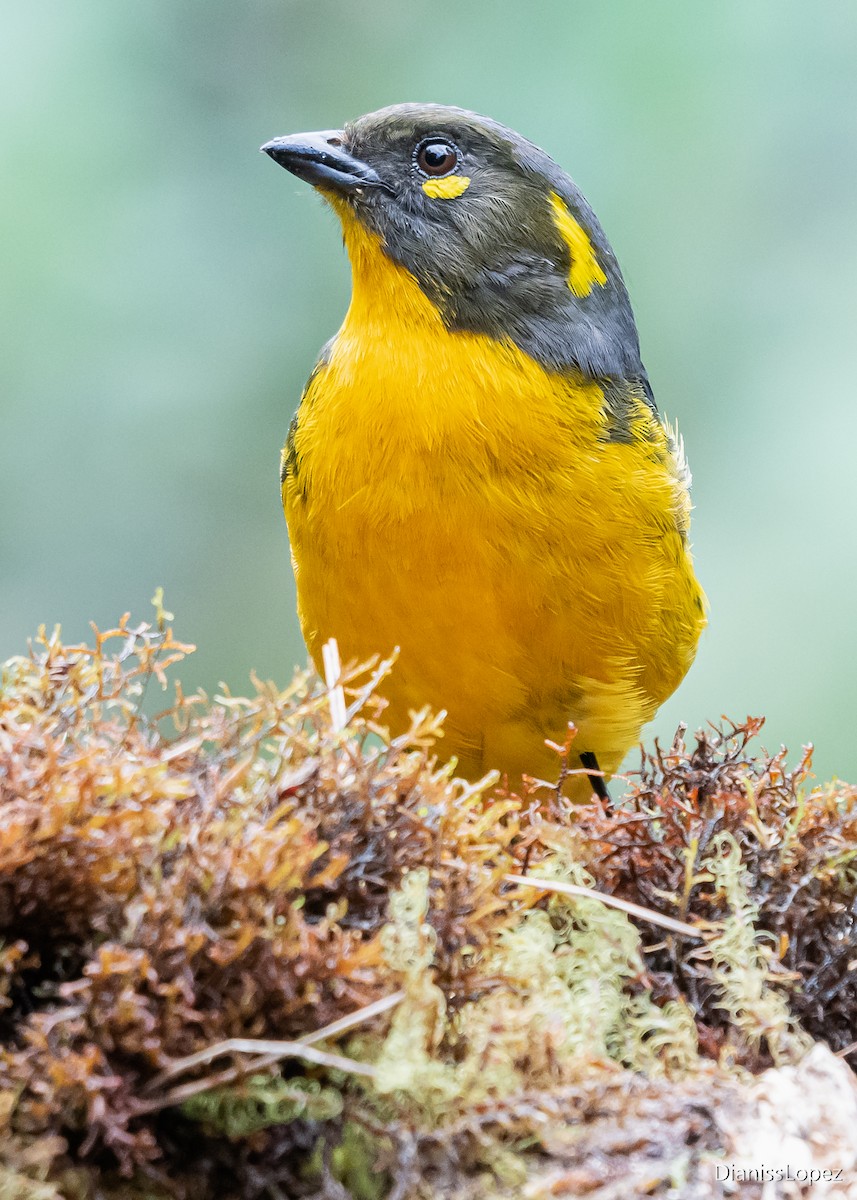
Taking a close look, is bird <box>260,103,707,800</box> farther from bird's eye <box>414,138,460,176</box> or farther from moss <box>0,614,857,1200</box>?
moss <box>0,614,857,1200</box>

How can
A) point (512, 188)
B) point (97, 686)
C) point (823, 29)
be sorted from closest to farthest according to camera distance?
point (97, 686), point (512, 188), point (823, 29)

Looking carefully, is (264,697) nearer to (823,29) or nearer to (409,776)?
(409,776)

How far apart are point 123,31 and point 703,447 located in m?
3.65

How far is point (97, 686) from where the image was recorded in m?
1.52

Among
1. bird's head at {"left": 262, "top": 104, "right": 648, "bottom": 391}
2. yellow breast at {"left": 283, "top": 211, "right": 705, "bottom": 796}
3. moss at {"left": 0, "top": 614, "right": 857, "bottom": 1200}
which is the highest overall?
bird's head at {"left": 262, "top": 104, "right": 648, "bottom": 391}

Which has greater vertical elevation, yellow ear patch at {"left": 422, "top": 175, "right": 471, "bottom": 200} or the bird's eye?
the bird's eye

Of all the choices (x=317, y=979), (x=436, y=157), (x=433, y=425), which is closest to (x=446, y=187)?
(x=436, y=157)

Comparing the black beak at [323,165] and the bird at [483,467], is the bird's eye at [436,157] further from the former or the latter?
the black beak at [323,165]

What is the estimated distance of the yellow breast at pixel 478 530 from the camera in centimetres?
→ 274

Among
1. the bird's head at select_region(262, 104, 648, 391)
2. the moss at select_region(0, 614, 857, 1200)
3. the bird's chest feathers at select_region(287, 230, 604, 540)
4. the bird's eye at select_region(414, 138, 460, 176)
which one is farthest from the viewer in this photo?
the bird's eye at select_region(414, 138, 460, 176)

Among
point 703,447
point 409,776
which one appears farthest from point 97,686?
point 703,447

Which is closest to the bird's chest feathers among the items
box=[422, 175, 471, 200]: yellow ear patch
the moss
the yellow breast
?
the yellow breast

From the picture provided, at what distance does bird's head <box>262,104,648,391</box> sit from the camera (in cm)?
294

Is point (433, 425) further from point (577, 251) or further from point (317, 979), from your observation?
point (317, 979)
